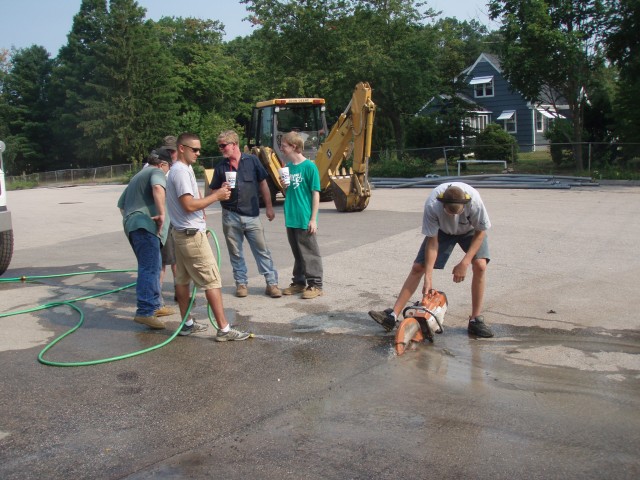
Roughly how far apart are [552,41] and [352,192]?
11787 mm

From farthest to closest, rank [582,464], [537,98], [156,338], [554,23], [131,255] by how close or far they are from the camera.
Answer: [537,98]
[554,23]
[131,255]
[156,338]
[582,464]

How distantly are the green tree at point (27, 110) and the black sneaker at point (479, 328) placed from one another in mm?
58304

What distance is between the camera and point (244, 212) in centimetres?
795

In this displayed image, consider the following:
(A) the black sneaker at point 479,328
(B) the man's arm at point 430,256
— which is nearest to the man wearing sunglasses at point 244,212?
(B) the man's arm at point 430,256

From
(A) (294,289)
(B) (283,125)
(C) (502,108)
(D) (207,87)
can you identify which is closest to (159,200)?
(A) (294,289)

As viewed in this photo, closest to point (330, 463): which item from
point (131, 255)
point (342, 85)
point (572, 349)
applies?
point (572, 349)

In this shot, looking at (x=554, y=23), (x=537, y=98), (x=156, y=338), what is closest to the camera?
(x=156, y=338)

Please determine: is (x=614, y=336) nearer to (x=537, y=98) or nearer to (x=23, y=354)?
(x=23, y=354)

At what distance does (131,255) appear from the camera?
37.1 feet

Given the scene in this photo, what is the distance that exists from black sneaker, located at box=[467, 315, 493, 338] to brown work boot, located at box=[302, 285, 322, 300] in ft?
7.21

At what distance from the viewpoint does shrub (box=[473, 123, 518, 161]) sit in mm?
29609

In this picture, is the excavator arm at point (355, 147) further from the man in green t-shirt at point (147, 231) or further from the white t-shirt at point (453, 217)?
the white t-shirt at point (453, 217)

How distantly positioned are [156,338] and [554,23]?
2187 cm

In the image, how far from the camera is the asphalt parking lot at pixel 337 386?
3873 mm
